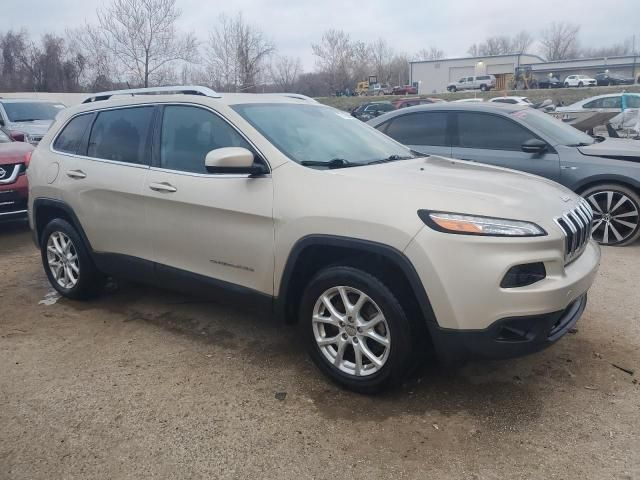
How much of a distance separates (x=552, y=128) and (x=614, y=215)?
1296mm

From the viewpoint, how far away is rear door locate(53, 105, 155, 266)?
4.07 meters

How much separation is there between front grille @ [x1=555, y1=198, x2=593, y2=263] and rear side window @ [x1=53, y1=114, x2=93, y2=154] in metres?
3.74

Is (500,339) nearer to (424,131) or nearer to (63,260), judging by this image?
(63,260)

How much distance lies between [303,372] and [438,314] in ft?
3.67

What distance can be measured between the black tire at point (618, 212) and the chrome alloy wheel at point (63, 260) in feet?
17.5

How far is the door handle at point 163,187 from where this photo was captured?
378cm

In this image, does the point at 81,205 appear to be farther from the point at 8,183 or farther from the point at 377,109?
the point at 377,109

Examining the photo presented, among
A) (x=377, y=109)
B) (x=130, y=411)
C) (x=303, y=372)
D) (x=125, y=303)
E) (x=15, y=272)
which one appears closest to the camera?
(x=130, y=411)

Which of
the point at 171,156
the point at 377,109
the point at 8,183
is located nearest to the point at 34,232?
the point at 171,156

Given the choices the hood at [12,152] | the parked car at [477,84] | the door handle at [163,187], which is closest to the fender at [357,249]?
the door handle at [163,187]

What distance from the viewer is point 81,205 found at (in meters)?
4.46

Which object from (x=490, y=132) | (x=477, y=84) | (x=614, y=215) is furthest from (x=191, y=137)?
(x=477, y=84)

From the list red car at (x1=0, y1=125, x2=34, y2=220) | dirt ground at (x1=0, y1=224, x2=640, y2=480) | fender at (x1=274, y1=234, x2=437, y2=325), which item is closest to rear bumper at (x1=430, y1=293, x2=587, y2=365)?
fender at (x1=274, y1=234, x2=437, y2=325)

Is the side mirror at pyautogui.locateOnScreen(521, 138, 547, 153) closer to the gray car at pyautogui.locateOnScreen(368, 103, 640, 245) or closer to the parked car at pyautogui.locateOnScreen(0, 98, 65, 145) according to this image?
the gray car at pyautogui.locateOnScreen(368, 103, 640, 245)
